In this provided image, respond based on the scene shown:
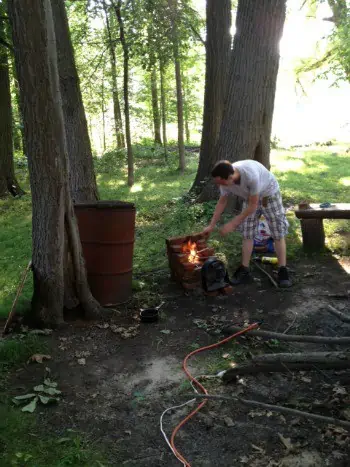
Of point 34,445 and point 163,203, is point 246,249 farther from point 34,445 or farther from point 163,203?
point 163,203

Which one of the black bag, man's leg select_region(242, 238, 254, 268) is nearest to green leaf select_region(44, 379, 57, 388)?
the black bag

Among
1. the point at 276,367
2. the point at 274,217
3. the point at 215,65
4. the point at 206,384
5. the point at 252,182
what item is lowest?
the point at 206,384

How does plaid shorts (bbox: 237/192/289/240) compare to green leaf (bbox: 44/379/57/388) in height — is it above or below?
above

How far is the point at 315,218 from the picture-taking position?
20.7 ft

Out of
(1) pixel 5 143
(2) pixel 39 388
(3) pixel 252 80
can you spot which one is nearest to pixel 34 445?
(2) pixel 39 388

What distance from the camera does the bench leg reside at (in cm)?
643

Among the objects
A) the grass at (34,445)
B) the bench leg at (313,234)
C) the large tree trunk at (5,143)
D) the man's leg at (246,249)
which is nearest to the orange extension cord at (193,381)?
the grass at (34,445)

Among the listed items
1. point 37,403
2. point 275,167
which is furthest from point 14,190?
point 37,403

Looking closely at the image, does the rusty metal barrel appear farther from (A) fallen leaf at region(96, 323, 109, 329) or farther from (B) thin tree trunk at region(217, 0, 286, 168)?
(B) thin tree trunk at region(217, 0, 286, 168)

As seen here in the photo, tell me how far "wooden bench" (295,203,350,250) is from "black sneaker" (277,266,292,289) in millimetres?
1181

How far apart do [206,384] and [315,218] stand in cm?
357

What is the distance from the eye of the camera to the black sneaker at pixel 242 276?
5.70 metres

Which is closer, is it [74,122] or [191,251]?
[191,251]

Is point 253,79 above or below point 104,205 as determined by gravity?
above
